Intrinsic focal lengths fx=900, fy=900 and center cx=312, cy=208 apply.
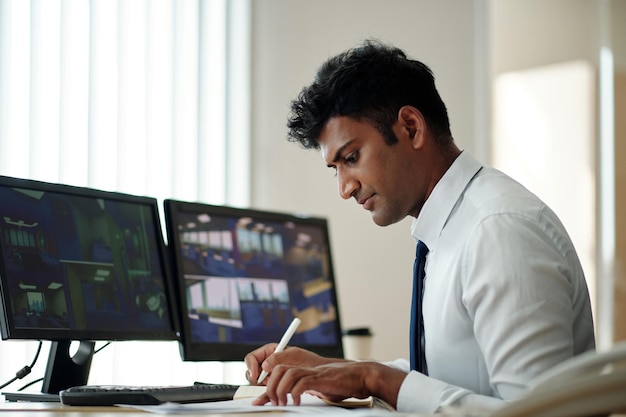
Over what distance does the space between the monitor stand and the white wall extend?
71.1 inches

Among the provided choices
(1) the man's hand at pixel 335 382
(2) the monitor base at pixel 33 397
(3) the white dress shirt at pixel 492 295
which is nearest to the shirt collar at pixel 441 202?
(3) the white dress shirt at pixel 492 295

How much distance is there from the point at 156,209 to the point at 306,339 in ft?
1.78

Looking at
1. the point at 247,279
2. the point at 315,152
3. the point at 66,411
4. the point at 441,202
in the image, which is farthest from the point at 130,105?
the point at 66,411

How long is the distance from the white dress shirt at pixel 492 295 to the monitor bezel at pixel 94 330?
0.63 m

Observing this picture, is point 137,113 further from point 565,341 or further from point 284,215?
point 565,341

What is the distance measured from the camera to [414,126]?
5.62 feet

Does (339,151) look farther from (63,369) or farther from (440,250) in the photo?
(63,369)

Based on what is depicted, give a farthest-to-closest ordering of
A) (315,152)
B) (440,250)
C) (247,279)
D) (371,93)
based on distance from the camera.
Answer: (315,152)
(247,279)
(371,93)
(440,250)

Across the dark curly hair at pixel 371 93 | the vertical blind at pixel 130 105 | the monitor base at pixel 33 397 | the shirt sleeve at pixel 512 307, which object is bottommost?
the monitor base at pixel 33 397

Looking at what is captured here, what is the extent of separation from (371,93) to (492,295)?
1.72 feet

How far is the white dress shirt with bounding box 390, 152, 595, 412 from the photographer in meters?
1.30

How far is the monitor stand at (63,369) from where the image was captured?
1.73 metres

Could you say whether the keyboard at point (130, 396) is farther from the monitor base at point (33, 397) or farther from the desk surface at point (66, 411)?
the monitor base at point (33, 397)

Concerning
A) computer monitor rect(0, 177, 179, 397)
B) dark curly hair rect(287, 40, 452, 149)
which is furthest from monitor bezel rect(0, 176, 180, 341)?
dark curly hair rect(287, 40, 452, 149)
